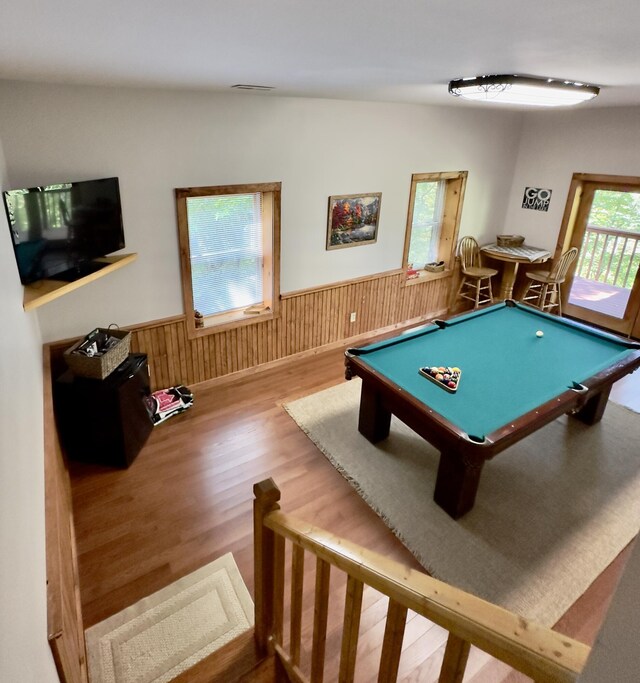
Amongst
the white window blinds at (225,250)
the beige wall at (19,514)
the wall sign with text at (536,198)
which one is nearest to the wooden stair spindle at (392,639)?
the beige wall at (19,514)

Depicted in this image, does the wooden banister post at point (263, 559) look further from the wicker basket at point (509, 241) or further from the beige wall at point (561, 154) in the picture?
the beige wall at point (561, 154)

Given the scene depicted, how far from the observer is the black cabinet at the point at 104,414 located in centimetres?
313

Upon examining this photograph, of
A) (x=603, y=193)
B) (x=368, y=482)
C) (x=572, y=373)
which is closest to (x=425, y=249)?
(x=603, y=193)

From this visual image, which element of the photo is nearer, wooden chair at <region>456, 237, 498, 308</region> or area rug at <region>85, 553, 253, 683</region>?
area rug at <region>85, 553, 253, 683</region>

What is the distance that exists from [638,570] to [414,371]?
2771 millimetres

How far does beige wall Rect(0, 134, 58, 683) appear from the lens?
0.98 metres

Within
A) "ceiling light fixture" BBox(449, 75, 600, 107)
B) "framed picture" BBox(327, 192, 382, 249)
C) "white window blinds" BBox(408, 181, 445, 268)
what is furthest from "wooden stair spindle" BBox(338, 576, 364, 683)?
"white window blinds" BBox(408, 181, 445, 268)

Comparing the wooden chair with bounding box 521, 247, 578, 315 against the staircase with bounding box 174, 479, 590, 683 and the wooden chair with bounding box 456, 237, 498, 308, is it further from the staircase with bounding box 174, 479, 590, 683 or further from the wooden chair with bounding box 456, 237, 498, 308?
the staircase with bounding box 174, 479, 590, 683

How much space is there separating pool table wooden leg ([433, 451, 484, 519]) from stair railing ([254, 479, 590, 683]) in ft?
4.70

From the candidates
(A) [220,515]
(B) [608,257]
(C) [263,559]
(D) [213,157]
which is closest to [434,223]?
(B) [608,257]

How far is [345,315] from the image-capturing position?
529 centimetres

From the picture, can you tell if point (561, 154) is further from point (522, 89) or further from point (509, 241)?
point (522, 89)

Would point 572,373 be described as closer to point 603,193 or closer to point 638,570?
point 638,570

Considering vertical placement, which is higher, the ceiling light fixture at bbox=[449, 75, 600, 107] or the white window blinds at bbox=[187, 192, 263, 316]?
the ceiling light fixture at bbox=[449, 75, 600, 107]
